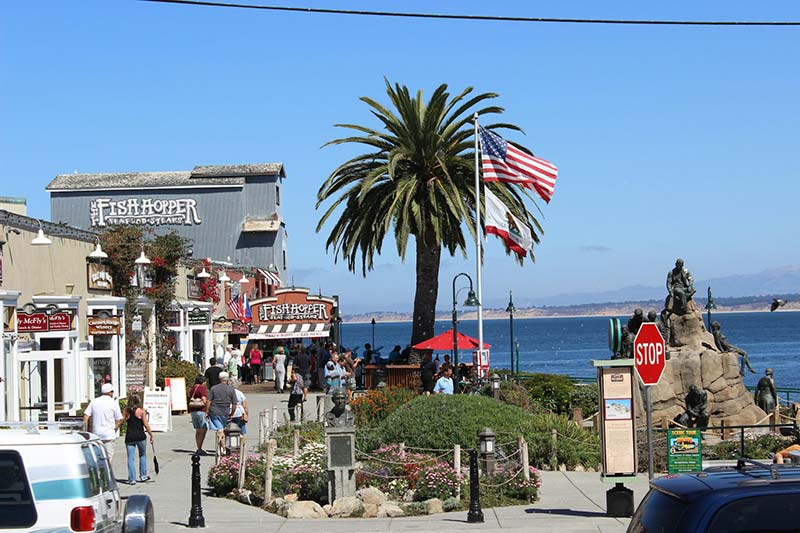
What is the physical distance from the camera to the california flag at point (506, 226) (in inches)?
1291

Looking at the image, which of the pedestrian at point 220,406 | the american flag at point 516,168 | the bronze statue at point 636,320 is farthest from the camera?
the american flag at point 516,168

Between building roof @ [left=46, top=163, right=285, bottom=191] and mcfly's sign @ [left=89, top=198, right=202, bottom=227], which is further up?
building roof @ [left=46, top=163, right=285, bottom=191]

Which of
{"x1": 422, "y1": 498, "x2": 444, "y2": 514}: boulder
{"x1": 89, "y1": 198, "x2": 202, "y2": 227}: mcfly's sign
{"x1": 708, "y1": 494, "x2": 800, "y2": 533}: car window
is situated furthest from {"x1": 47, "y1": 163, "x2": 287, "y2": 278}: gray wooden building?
{"x1": 708, "y1": 494, "x2": 800, "y2": 533}: car window

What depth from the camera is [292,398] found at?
31.3 metres

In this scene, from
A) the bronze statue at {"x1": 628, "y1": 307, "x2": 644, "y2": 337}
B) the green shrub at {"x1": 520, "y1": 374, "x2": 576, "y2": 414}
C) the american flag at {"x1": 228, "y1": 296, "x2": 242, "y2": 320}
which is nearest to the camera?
the bronze statue at {"x1": 628, "y1": 307, "x2": 644, "y2": 337}

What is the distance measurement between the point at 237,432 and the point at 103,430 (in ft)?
8.50

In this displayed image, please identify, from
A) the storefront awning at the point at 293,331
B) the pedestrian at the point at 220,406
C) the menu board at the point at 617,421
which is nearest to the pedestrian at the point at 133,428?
the pedestrian at the point at 220,406

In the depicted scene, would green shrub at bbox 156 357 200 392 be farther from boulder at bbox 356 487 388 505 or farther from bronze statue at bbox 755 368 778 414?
boulder at bbox 356 487 388 505

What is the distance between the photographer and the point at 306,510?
17.4 metres

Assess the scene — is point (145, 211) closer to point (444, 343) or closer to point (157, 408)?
point (444, 343)

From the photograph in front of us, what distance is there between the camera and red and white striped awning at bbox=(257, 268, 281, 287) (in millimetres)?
64844

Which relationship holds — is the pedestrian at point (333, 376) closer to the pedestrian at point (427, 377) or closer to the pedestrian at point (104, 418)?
the pedestrian at point (427, 377)

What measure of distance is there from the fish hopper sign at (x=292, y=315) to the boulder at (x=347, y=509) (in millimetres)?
31920

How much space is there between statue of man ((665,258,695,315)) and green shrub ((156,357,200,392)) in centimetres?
1515
